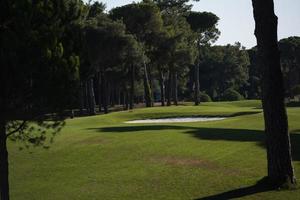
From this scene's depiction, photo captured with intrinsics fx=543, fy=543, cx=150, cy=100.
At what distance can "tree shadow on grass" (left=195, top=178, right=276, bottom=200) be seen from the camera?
1428cm

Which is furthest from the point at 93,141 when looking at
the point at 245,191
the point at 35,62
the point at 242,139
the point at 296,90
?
the point at 296,90

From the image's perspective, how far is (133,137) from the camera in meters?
25.3

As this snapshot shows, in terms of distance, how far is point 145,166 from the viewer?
1894 cm

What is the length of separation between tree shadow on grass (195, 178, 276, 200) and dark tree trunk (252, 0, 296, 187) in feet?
1.44

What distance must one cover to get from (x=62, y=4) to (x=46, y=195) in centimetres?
663

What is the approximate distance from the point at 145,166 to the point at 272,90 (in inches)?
246

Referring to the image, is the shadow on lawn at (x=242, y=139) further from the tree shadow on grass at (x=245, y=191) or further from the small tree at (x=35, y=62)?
the small tree at (x=35, y=62)

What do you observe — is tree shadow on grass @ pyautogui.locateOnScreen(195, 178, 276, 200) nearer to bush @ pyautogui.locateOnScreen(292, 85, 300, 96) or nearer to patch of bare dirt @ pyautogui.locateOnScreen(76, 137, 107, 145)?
patch of bare dirt @ pyautogui.locateOnScreen(76, 137, 107, 145)

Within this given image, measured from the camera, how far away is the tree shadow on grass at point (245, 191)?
46.9 ft

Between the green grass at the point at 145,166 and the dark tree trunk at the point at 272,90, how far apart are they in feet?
2.85

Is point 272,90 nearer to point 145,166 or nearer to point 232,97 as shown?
point 145,166

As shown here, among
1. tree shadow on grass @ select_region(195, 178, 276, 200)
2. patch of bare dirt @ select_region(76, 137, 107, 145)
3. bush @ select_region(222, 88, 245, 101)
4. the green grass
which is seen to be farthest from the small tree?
bush @ select_region(222, 88, 245, 101)

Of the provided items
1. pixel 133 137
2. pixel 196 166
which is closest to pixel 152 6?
pixel 133 137

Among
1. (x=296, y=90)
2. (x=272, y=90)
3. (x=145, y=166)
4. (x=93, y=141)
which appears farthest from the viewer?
(x=296, y=90)
